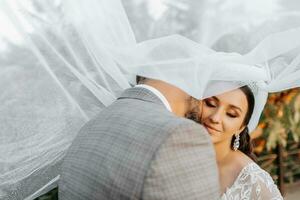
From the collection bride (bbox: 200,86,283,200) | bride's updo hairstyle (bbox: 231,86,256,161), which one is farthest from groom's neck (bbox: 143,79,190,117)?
bride's updo hairstyle (bbox: 231,86,256,161)

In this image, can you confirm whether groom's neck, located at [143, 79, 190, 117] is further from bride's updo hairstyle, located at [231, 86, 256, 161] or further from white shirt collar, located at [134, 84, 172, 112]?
bride's updo hairstyle, located at [231, 86, 256, 161]

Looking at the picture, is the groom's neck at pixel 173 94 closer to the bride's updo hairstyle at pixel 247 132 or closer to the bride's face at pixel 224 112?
the bride's face at pixel 224 112

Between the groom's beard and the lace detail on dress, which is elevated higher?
the groom's beard

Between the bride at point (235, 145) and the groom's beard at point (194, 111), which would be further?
the bride at point (235, 145)

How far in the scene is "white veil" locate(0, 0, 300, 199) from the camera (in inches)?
68.4

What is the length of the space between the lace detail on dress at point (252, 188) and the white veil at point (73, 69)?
699 millimetres

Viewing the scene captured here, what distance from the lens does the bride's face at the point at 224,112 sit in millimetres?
2215

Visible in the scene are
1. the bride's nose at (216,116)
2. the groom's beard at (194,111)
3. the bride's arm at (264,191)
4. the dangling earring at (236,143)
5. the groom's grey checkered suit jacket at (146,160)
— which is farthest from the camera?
the dangling earring at (236,143)

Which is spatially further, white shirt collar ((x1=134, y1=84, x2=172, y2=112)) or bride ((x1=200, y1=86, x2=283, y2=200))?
bride ((x1=200, y1=86, x2=283, y2=200))

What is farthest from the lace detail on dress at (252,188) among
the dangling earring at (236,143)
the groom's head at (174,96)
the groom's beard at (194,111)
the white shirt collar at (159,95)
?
the white shirt collar at (159,95)

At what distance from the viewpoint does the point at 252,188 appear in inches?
100

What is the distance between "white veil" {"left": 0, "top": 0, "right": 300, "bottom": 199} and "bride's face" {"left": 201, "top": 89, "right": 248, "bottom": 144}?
18cm

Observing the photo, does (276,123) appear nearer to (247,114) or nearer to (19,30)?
(247,114)

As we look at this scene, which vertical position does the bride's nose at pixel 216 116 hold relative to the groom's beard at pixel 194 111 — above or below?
below
